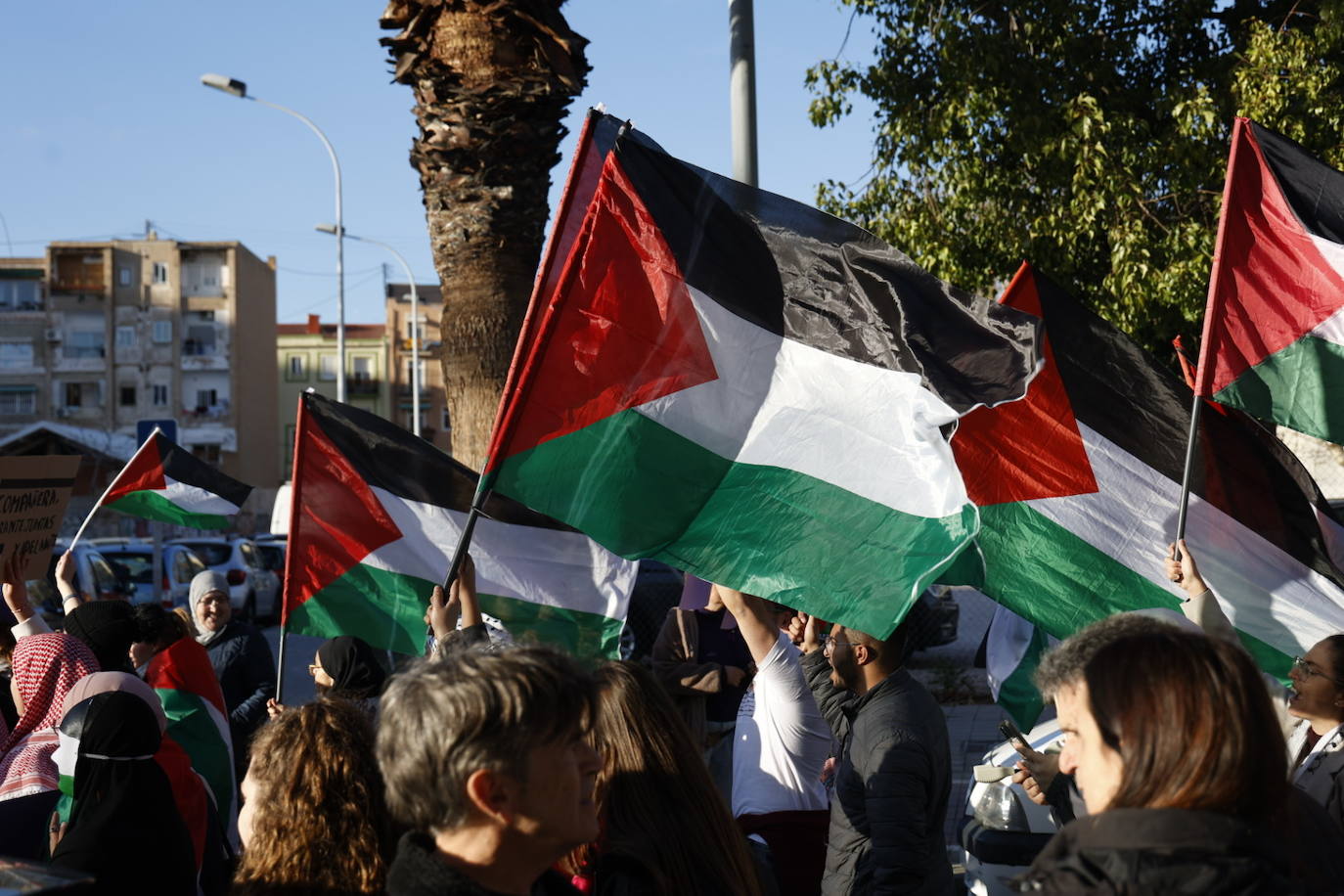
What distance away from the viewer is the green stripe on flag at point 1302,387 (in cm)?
468

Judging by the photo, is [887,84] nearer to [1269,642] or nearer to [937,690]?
[937,690]

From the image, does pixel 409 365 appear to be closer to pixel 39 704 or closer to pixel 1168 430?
pixel 39 704

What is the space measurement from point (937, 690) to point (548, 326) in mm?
10189

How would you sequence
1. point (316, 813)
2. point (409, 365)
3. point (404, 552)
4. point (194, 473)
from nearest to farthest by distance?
point (316, 813) → point (404, 552) → point (194, 473) → point (409, 365)

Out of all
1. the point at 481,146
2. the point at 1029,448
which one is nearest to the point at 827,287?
the point at 1029,448

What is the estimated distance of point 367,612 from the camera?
5152 millimetres

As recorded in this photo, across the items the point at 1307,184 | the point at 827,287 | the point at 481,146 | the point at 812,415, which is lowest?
the point at 812,415

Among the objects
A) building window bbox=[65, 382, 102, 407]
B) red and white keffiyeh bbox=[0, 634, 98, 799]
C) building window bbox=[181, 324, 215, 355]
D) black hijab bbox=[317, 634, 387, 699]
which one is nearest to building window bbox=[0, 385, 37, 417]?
building window bbox=[65, 382, 102, 407]

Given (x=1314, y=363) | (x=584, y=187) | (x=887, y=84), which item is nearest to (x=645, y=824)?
(x=584, y=187)

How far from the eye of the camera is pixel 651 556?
4.42 meters

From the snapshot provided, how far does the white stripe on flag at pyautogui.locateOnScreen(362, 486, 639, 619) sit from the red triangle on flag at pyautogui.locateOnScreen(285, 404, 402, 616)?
63 millimetres

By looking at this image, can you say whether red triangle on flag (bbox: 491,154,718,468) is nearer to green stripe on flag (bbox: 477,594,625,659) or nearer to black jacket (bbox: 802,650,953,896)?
green stripe on flag (bbox: 477,594,625,659)

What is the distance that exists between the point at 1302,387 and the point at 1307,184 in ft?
2.29

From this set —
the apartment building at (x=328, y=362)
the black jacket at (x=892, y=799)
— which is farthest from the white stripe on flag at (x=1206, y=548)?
the apartment building at (x=328, y=362)
